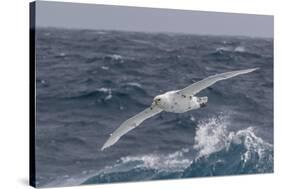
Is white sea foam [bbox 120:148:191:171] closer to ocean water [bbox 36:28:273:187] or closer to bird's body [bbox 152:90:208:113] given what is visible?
ocean water [bbox 36:28:273:187]

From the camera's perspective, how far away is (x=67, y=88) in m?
14.5

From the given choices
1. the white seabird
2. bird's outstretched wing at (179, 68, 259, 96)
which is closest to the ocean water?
the white seabird

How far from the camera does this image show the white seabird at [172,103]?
1492 centimetres

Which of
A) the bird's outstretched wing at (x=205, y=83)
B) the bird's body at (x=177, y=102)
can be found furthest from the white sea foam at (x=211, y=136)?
the bird's outstretched wing at (x=205, y=83)

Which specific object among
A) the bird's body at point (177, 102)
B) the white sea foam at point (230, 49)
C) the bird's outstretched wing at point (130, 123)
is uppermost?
the white sea foam at point (230, 49)

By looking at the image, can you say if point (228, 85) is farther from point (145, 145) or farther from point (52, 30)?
point (52, 30)

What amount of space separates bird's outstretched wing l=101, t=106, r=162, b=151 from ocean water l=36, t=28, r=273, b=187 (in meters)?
0.12

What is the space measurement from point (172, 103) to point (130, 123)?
1043 mm

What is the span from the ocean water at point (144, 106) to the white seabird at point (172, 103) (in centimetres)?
16

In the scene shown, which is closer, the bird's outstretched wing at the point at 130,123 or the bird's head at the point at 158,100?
the bird's outstretched wing at the point at 130,123

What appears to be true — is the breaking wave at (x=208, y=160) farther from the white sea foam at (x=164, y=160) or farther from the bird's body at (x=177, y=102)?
the bird's body at (x=177, y=102)

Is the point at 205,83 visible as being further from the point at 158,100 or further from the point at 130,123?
the point at 130,123

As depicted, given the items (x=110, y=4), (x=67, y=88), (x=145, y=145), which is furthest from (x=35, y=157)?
(x=110, y=4)

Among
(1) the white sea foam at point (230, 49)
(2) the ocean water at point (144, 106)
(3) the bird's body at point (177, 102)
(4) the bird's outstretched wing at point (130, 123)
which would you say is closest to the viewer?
(2) the ocean water at point (144, 106)
